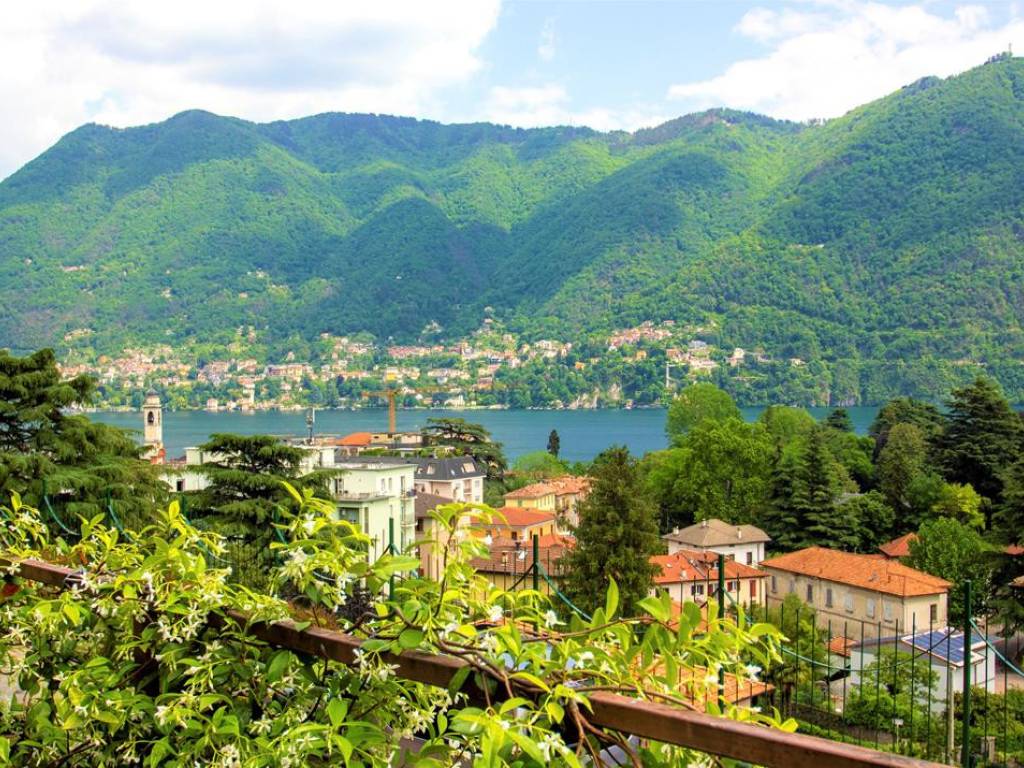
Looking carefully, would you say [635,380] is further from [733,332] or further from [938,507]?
[938,507]

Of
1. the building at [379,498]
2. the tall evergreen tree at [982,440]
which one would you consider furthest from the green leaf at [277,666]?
the tall evergreen tree at [982,440]

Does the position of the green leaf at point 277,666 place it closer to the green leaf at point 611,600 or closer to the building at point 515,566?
the building at point 515,566

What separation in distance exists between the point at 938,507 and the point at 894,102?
165316 mm

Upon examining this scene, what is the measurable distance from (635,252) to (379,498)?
147 meters

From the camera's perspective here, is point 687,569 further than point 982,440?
No

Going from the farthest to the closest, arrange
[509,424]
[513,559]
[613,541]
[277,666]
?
1. [509,424]
2. [613,541]
3. [513,559]
4. [277,666]

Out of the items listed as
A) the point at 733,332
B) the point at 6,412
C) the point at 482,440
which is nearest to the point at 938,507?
the point at 6,412

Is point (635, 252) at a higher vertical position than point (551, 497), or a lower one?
higher

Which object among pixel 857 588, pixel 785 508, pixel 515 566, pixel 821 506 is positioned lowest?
pixel 857 588

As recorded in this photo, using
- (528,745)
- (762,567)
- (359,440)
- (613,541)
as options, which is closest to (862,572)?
(762,567)

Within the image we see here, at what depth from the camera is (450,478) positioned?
39.0 meters

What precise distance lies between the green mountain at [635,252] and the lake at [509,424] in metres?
26.4

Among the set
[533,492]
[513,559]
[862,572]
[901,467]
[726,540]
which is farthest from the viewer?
[533,492]

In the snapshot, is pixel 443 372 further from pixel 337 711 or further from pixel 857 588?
pixel 337 711
